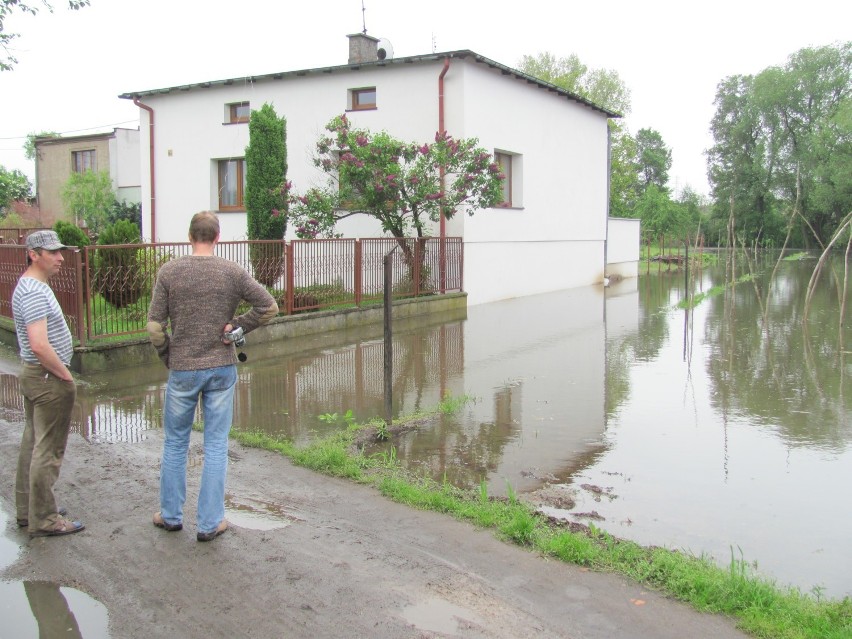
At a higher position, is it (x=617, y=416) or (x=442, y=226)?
(x=442, y=226)

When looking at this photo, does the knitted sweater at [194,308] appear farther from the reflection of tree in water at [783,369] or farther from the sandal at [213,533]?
the reflection of tree in water at [783,369]

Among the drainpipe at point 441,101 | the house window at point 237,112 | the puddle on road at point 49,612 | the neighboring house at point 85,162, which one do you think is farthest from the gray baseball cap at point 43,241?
the neighboring house at point 85,162

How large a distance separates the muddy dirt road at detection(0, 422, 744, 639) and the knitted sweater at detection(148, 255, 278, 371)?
107cm

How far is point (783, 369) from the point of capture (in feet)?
33.9

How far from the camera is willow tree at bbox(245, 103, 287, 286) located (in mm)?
16359

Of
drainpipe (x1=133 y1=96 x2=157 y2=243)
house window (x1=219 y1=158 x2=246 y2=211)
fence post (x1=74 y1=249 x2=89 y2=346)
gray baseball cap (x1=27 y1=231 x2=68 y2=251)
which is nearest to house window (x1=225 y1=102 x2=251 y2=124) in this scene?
house window (x1=219 y1=158 x2=246 y2=211)

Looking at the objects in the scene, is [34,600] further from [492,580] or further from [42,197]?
[42,197]

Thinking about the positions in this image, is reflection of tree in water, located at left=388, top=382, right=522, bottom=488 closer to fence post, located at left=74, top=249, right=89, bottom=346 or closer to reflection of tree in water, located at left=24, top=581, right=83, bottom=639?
reflection of tree in water, located at left=24, top=581, right=83, bottom=639

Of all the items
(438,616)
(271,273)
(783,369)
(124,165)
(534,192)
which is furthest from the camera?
(124,165)

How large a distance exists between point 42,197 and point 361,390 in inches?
1463

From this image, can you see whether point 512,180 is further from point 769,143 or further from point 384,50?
point 769,143

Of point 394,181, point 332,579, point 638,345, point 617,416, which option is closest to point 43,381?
point 332,579

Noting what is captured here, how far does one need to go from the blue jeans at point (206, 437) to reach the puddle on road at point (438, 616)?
1.41 m

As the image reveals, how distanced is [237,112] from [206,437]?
61.4 ft
